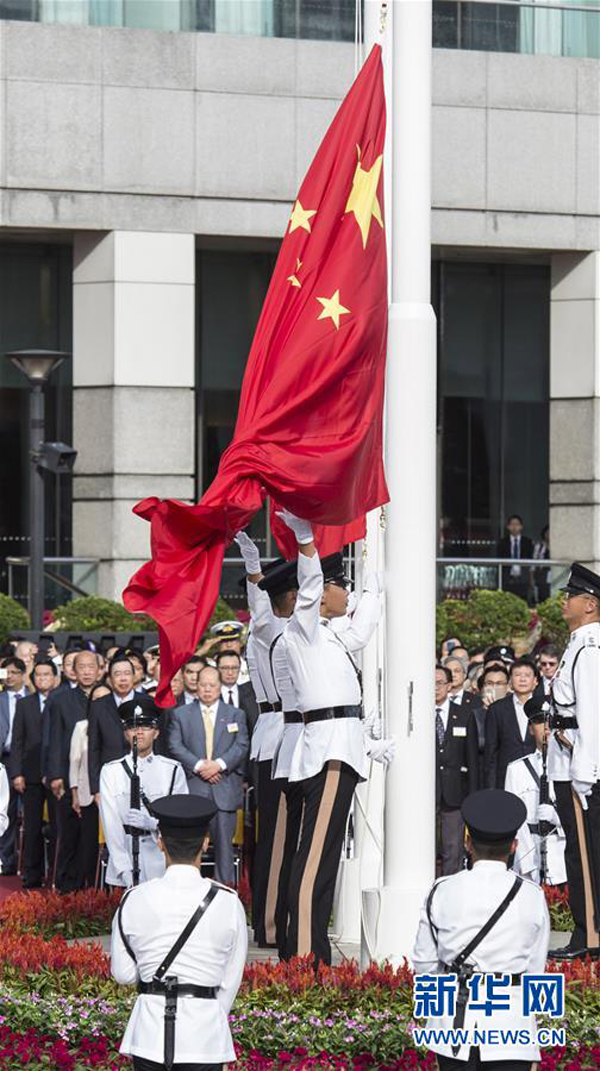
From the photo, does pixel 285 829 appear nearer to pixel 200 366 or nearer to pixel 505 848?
pixel 505 848

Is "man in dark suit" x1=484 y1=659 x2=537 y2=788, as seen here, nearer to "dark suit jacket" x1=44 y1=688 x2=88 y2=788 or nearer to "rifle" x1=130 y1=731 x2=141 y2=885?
"dark suit jacket" x1=44 y1=688 x2=88 y2=788

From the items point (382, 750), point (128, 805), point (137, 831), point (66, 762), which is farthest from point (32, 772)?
point (382, 750)

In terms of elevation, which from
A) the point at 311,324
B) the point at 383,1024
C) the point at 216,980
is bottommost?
the point at 383,1024

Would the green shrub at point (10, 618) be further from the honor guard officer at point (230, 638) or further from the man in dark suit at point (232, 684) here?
the man in dark suit at point (232, 684)

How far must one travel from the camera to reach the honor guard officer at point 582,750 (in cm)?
1095

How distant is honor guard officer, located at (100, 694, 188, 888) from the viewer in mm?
11641

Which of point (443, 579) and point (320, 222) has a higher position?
point (320, 222)

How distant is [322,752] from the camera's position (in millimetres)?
10117

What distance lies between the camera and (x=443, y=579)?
88.7ft

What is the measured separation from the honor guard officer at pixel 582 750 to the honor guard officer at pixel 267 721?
59.7 inches

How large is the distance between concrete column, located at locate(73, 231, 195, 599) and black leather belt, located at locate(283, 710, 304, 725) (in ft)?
50.3

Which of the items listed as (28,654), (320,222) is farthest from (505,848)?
(28,654)

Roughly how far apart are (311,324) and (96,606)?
12.8m

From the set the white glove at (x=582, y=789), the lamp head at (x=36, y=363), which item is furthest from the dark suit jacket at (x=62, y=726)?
the white glove at (x=582, y=789)
